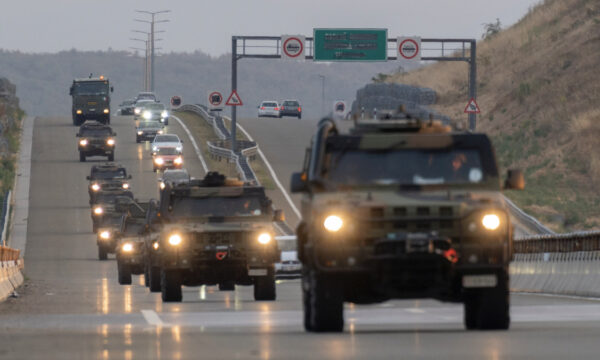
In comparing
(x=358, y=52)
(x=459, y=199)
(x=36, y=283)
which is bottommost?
(x=36, y=283)

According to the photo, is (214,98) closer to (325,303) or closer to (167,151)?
(167,151)

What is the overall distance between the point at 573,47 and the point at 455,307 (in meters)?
78.0

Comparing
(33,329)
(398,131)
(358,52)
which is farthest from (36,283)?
(358,52)

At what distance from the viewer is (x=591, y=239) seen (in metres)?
27.5

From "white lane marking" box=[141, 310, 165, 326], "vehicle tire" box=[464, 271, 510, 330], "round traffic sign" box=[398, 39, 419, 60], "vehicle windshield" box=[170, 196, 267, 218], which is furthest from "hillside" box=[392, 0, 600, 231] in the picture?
"vehicle tire" box=[464, 271, 510, 330]

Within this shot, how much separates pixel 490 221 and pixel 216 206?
482 inches

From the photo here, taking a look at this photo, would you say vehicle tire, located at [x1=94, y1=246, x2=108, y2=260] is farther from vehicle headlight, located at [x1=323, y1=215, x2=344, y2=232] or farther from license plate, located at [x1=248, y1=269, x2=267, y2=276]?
vehicle headlight, located at [x1=323, y1=215, x2=344, y2=232]

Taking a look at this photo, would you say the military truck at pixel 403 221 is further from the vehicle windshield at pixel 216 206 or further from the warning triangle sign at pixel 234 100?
the warning triangle sign at pixel 234 100

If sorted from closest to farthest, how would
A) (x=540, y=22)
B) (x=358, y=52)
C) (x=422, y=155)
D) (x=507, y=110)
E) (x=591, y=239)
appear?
(x=422, y=155) → (x=591, y=239) → (x=358, y=52) → (x=507, y=110) → (x=540, y=22)

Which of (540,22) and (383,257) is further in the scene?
(540,22)

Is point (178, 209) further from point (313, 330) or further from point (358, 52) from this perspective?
point (358, 52)

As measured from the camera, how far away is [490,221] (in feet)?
52.5

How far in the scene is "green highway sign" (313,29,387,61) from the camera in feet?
251

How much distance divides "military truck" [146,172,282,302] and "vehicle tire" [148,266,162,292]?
324 cm
